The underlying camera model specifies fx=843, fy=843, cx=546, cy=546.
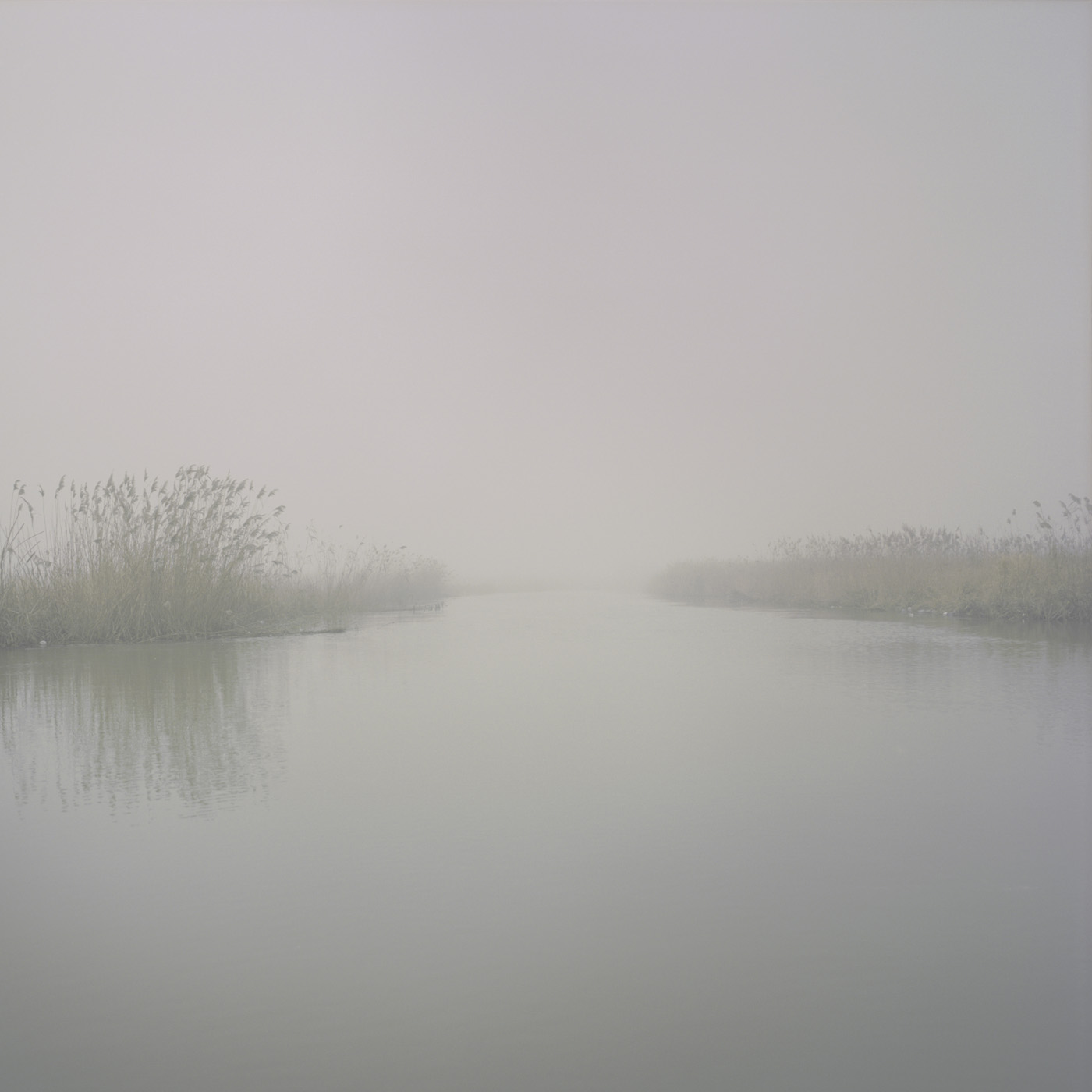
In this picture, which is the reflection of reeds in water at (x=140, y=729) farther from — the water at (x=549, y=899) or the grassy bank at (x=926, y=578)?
the grassy bank at (x=926, y=578)

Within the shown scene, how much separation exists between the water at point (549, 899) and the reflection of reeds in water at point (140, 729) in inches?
0.9

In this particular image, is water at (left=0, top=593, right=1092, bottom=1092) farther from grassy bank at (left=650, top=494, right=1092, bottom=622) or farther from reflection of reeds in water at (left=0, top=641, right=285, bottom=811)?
grassy bank at (left=650, top=494, right=1092, bottom=622)

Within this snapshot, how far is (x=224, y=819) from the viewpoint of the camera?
2355 millimetres

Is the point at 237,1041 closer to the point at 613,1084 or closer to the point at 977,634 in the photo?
the point at 613,1084

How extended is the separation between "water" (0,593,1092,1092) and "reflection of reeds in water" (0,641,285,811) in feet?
0.08

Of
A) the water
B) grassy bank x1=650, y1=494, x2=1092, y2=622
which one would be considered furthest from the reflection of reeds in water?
grassy bank x1=650, y1=494, x2=1092, y2=622

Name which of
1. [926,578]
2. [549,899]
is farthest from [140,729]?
[926,578]

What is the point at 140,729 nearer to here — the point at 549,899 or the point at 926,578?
the point at 549,899

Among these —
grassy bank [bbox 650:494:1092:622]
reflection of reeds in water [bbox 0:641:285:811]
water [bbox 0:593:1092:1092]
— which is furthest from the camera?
grassy bank [bbox 650:494:1092:622]

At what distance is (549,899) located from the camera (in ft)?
5.82

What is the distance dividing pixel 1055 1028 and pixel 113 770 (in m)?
2.78

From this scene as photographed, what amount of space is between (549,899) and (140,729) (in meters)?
2.50

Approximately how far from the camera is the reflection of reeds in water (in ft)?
8.88

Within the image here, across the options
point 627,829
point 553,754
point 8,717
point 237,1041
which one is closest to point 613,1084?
point 237,1041
